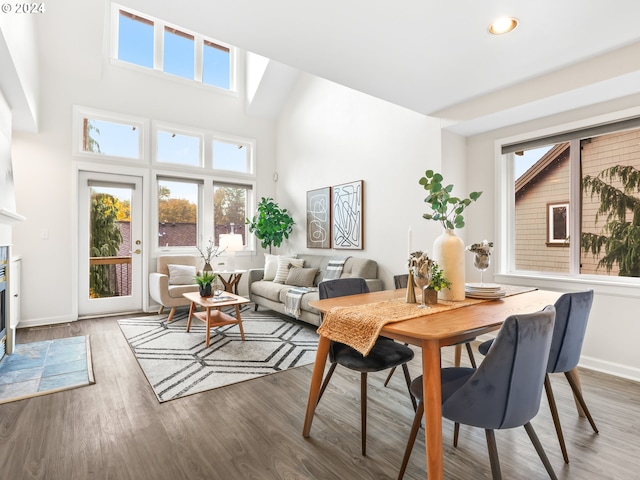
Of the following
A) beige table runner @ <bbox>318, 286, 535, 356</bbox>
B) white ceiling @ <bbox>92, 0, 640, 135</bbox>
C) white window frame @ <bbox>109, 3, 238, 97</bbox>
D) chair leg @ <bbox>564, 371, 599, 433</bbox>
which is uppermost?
white window frame @ <bbox>109, 3, 238, 97</bbox>

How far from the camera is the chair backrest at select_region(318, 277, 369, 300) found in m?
2.35

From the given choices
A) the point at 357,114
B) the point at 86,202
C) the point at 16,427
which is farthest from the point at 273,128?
the point at 16,427

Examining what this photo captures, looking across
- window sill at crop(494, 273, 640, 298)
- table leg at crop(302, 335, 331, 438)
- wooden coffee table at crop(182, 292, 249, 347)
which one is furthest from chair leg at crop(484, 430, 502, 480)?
wooden coffee table at crop(182, 292, 249, 347)

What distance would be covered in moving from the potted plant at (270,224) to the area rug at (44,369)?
285cm

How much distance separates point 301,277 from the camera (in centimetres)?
494

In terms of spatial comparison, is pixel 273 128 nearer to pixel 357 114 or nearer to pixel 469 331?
pixel 357 114

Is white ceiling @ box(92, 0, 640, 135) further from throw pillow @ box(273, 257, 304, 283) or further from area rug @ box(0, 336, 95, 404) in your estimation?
throw pillow @ box(273, 257, 304, 283)

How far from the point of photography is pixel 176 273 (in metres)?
5.05

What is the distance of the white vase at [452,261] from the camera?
2057 millimetres

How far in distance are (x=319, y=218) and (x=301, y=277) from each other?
41.7 inches

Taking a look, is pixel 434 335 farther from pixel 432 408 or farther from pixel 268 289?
pixel 268 289

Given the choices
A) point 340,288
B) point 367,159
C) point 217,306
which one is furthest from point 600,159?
point 217,306

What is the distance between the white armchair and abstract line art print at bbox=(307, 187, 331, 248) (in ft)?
6.17

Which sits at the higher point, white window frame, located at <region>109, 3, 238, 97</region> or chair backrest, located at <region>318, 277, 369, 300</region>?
white window frame, located at <region>109, 3, 238, 97</region>
